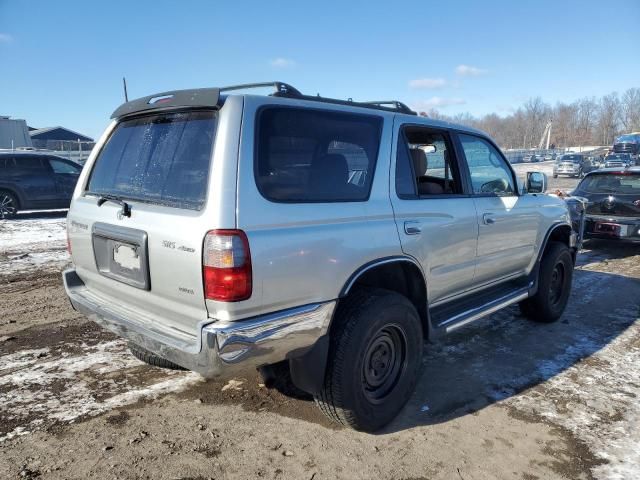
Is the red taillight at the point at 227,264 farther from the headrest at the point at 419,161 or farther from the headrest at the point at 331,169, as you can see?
the headrest at the point at 419,161

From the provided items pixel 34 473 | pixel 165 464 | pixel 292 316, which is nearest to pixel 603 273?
pixel 292 316

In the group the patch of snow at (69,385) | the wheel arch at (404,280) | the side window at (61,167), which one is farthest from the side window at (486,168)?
the side window at (61,167)

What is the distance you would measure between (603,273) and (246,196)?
6.78 m

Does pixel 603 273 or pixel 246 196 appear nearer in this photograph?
pixel 246 196

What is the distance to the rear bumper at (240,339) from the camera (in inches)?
88.3

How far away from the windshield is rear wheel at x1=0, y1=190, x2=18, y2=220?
13071 mm

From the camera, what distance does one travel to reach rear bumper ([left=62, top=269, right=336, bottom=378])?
224cm

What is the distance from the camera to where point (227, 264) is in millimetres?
2227

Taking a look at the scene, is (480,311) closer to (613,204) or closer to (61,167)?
(613,204)

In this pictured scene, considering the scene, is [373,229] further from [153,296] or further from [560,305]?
[560,305]

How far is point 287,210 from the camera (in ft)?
7.93

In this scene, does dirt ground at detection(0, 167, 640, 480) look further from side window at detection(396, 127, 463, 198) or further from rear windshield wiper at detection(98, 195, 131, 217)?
side window at detection(396, 127, 463, 198)

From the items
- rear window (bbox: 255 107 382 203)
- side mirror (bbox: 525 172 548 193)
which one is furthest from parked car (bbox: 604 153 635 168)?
rear window (bbox: 255 107 382 203)

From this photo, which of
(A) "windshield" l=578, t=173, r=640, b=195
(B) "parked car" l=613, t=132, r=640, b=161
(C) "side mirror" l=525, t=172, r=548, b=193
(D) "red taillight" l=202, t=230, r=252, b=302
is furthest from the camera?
(B) "parked car" l=613, t=132, r=640, b=161
